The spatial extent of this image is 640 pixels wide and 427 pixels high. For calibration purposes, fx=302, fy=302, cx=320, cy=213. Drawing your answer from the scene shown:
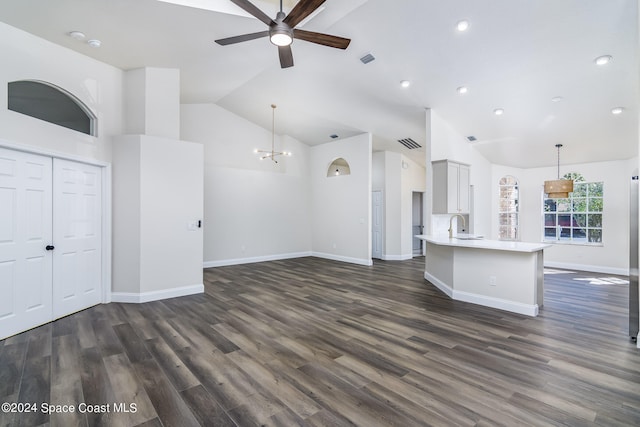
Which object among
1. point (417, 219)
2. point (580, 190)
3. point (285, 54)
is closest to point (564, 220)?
point (580, 190)

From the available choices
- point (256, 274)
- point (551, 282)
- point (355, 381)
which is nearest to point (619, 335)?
point (551, 282)

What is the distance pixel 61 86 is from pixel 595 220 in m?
10.5

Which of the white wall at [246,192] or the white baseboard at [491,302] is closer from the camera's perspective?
the white baseboard at [491,302]

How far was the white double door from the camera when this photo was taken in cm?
335

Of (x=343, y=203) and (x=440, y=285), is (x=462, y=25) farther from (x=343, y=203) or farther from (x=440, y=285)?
(x=343, y=203)

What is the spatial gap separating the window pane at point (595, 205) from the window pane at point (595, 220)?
0.46ft

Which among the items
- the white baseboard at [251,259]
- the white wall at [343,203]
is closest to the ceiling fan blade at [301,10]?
the white wall at [343,203]

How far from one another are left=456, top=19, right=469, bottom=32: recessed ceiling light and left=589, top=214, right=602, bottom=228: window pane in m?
6.27

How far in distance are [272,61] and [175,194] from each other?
2.79 metres

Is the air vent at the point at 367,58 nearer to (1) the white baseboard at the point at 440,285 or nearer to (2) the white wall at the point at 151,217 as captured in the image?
(2) the white wall at the point at 151,217

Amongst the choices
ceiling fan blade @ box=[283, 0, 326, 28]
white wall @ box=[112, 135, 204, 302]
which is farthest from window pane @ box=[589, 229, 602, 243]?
white wall @ box=[112, 135, 204, 302]

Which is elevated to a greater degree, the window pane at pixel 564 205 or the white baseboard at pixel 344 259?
the window pane at pixel 564 205

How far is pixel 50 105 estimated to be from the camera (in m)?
3.81

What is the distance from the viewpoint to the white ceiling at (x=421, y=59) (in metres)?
3.38
